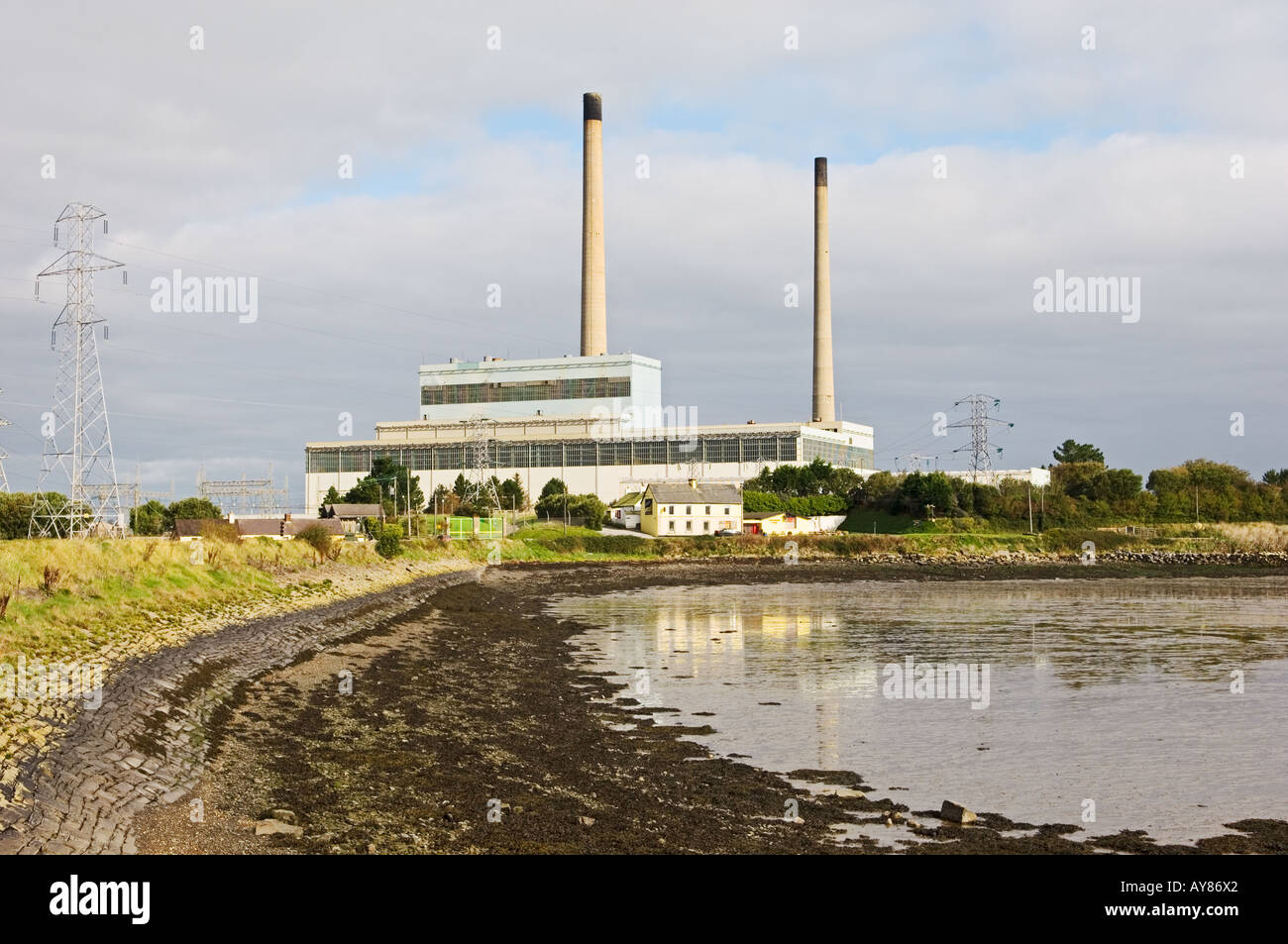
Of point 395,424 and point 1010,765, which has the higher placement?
point 395,424

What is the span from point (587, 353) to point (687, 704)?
11710 cm

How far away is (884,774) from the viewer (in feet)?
55.9

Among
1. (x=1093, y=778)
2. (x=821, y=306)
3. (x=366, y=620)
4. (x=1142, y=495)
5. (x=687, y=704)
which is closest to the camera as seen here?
(x=1093, y=778)

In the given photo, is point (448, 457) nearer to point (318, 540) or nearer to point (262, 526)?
point (262, 526)

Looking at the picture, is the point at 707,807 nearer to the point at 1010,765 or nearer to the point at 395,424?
the point at 1010,765

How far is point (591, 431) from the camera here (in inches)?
5595

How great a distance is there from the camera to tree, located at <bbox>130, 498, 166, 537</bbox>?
8012 cm

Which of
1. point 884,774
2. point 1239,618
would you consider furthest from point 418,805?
point 1239,618

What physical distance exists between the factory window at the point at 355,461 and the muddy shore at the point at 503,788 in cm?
12828

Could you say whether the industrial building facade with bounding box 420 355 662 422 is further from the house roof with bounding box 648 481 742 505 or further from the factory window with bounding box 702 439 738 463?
the house roof with bounding box 648 481 742 505

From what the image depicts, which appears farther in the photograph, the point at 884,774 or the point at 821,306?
the point at 821,306

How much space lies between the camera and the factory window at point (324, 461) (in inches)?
6088

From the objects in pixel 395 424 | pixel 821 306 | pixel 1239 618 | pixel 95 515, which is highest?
pixel 821 306

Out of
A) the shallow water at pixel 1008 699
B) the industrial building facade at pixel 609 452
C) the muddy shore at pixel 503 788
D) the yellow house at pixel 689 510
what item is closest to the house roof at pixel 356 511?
the yellow house at pixel 689 510
